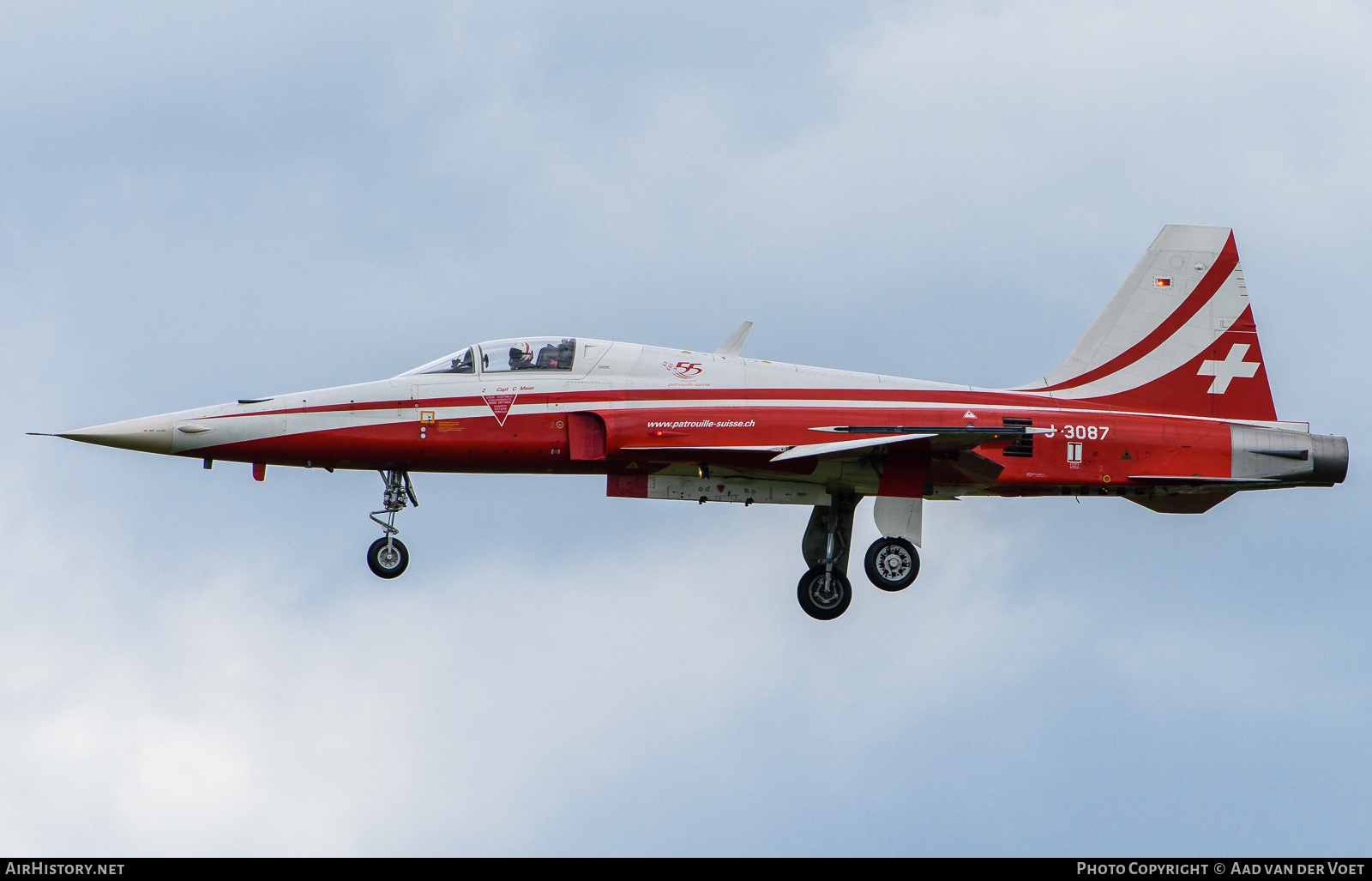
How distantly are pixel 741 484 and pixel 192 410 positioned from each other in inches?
296

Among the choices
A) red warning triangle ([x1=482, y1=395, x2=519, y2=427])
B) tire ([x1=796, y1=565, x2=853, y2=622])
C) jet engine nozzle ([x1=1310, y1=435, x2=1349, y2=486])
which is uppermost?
red warning triangle ([x1=482, y1=395, x2=519, y2=427])

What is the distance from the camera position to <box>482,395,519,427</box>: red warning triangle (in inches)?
854

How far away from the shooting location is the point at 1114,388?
23500 millimetres

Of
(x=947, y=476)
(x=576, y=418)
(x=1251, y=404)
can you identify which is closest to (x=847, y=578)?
(x=947, y=476)

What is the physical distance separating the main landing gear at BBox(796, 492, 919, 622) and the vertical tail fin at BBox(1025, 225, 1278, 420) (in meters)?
3.43

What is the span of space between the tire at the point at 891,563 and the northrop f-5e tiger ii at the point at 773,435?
26mm

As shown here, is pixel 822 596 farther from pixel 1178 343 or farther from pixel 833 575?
pixel 1178 343

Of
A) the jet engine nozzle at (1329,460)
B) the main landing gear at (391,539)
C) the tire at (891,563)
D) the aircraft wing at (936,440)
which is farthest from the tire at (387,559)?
the jet engine nozzle at (1329,460)

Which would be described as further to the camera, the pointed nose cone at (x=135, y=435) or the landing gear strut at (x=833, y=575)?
the landing gear strut at (x=833, y=575)

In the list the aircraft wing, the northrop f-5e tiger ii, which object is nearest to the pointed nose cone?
the northrop f-5e tiger ii

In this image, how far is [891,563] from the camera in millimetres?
21984

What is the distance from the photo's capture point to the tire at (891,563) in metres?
22.0

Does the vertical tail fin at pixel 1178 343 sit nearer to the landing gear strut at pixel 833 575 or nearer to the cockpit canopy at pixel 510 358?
the landing gear strut at pixel 833 575

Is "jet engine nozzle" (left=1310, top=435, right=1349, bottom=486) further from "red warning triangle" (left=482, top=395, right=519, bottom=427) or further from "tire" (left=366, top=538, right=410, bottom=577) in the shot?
"tire" (left=366, top=538, right=410, bottom=577)
